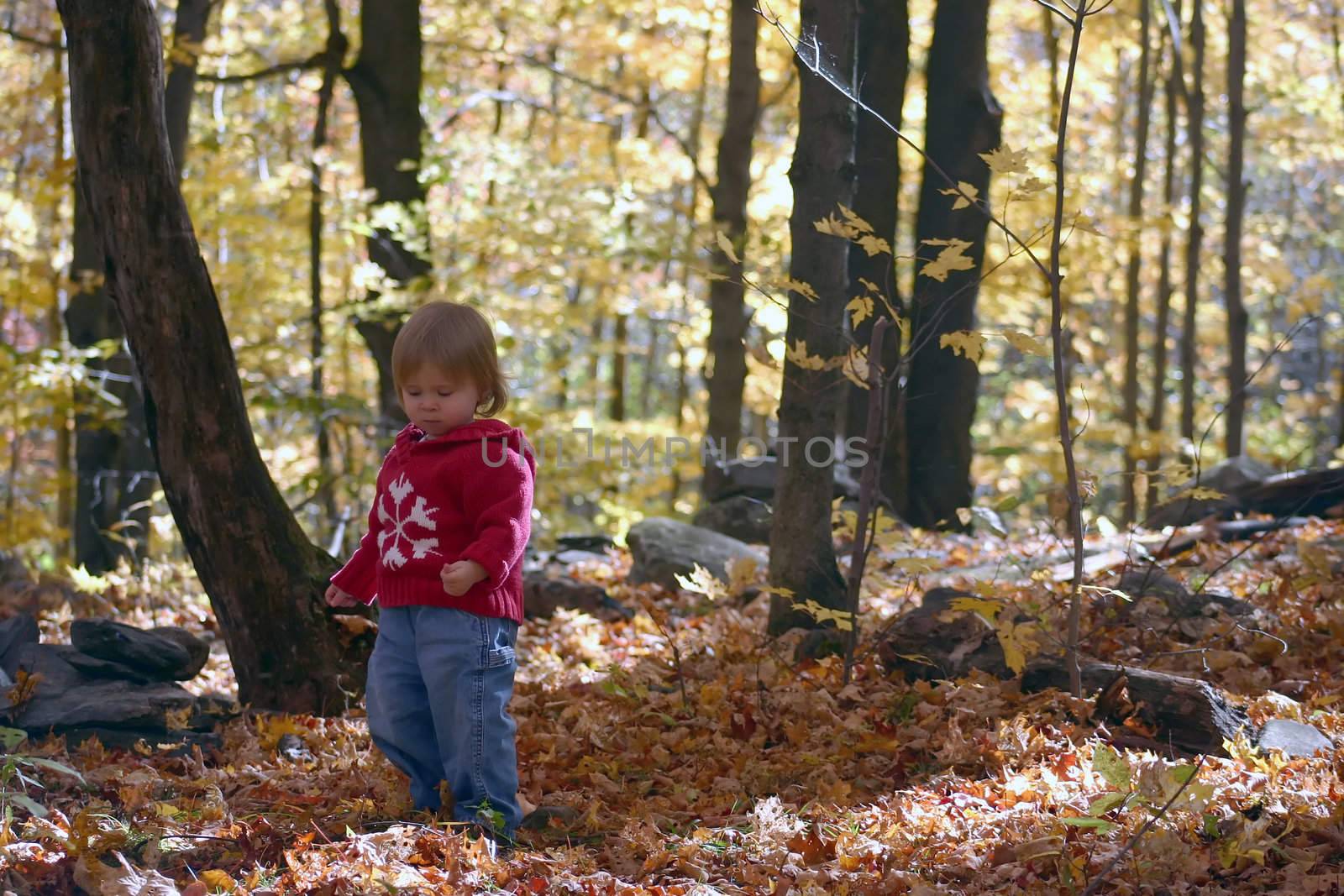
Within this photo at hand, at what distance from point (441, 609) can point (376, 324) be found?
26.1ft

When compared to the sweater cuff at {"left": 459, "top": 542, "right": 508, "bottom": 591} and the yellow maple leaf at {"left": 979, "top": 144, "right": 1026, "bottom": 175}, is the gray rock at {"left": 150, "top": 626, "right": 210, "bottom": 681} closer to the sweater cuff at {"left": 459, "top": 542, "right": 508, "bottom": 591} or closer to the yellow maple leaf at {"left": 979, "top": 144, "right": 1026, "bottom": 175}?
the sweater cuff at {"left": 459, "top": 542, "right": 508, "bottom": 591}

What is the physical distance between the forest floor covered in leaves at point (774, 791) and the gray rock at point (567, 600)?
Answer: 3.39 feet

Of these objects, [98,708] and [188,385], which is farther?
[188,385]

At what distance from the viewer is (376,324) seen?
10812 millimetres

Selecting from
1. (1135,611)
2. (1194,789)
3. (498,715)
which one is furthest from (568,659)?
(1194,789)

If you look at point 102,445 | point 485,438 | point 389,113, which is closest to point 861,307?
point 485,438

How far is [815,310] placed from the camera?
4.96 m

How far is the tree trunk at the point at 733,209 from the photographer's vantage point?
10.5 metres

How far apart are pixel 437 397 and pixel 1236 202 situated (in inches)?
421

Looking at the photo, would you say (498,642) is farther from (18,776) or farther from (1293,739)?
(1293,739)

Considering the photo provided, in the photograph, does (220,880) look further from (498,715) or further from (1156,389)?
(1156,389)

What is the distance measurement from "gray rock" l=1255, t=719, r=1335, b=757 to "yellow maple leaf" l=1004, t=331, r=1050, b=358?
1.36 metres

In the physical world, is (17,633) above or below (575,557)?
above

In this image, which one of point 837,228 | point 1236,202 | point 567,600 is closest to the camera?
point 837,228
